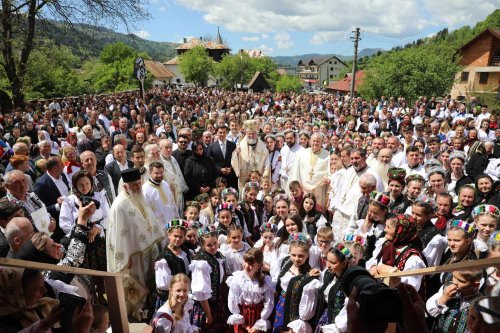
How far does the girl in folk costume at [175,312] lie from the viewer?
316 centimetres

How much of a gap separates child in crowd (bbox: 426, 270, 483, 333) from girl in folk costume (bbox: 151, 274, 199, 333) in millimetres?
2108

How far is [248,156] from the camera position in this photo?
754 centimetres

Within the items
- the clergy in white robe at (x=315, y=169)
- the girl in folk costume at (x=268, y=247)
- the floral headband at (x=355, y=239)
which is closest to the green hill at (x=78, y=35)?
the clergy in white robe at (x=315, y=169)

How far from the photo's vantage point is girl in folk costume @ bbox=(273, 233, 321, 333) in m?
3.48

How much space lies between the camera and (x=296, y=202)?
561 cm

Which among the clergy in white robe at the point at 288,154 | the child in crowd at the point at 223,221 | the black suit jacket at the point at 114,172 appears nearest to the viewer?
the child in crowd at the point at 223,221

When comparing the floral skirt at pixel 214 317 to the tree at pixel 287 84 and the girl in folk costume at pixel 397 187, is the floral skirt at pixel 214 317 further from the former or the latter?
the tree at pixel 287 84

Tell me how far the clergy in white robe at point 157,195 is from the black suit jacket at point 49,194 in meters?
1.25

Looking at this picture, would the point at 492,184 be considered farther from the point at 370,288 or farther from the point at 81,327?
the point at 81,327

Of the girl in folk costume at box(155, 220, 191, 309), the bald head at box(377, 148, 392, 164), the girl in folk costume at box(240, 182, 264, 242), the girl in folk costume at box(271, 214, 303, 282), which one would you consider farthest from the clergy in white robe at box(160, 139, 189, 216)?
the bald head at box(377, 148, 392, 164)

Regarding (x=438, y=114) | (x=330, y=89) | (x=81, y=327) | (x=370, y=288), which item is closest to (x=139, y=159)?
(x=81, y=327)

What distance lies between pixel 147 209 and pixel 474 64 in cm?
4269

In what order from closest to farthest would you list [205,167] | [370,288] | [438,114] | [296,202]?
[370,288] → [296,202] → [205,167] → [438,114]

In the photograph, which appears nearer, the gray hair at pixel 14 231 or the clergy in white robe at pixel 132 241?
the gray hair at pixel 14 231
